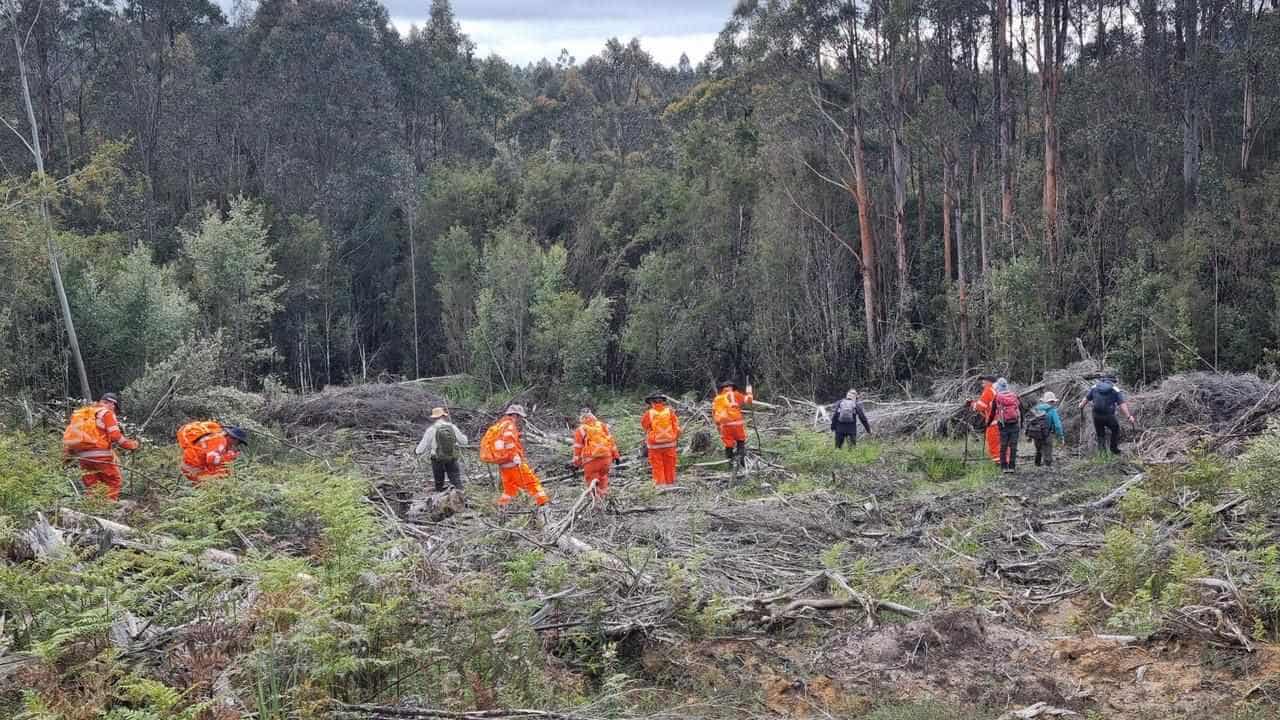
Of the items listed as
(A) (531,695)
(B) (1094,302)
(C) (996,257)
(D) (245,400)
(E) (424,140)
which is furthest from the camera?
(E) (424,140)

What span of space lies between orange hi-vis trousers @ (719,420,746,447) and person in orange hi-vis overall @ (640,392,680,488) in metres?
1.45

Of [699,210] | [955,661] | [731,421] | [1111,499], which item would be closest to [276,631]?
[955,661]

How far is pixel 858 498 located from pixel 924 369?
→ 16894 mm

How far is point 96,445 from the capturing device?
1216 cm

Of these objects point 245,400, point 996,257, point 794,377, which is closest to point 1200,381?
point 996,257

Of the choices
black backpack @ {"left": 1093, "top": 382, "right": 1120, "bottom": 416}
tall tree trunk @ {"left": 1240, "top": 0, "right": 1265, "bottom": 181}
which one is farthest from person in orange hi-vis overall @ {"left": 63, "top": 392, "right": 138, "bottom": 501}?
tall tree trunk @ {"left": 1240, "top": 0, "right": 1265, "bottom": 181}

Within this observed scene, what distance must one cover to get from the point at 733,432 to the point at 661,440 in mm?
1868

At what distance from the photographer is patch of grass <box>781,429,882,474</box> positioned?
16.2 meters

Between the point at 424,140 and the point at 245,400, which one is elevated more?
the point at 424,140

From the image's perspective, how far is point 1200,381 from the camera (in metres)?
18.6

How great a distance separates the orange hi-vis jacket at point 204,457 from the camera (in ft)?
40.2

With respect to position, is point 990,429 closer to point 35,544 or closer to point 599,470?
point 599,470

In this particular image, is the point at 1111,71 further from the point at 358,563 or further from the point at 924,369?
the point at 358,563

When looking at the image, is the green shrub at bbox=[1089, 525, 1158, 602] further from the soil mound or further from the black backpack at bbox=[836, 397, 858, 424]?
the black backpack at bbox=[836, 397, 858, 424]
